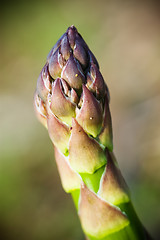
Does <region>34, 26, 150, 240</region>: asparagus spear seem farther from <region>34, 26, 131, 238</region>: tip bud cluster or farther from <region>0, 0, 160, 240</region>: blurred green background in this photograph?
<region>0, 0, 160, 240</region>: blurred green background

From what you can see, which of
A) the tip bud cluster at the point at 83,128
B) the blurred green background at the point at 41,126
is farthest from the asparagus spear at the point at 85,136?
the blurred green background at the point at 41,126

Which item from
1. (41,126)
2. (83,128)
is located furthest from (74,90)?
(41,126)

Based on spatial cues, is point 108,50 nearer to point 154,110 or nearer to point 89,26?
point 89,26

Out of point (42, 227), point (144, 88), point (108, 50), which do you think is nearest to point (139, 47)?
point (108, 50)

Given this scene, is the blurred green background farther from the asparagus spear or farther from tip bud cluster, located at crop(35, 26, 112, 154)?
Answer: tip bud cluster, located at crop(35, 26, 112, 154)

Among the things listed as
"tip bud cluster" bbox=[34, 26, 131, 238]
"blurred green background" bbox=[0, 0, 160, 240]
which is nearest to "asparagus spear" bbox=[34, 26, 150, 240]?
"tip bud cluster" bbox=[34, 26, 131, 238]

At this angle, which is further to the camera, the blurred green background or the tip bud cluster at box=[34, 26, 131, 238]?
the blurred green background
